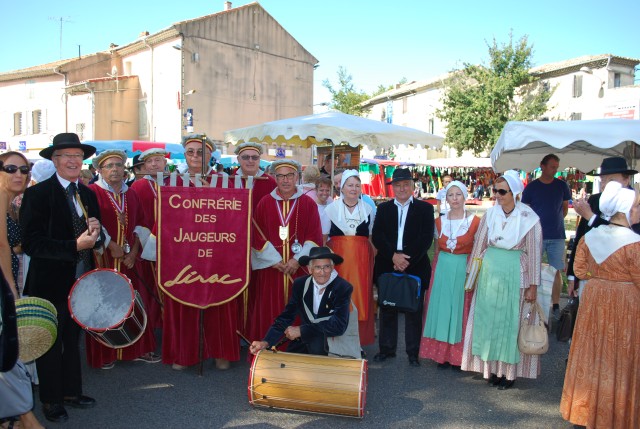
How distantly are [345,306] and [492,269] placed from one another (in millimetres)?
1341

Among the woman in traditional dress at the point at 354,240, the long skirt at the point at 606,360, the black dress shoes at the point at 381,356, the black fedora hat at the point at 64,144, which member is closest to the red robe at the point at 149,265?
the black fedora hat at the point at 64,144

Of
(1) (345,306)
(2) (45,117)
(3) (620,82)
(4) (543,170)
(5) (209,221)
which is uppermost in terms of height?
(3) (620,82)

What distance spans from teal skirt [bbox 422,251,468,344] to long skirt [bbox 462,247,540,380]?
271 millimetres

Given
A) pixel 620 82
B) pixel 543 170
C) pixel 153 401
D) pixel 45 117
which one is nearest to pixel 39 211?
pixel 153 401

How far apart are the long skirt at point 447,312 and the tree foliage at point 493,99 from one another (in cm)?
2986

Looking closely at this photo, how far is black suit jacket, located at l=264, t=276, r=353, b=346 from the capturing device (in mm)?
4273

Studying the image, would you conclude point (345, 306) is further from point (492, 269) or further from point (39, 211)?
point (39, 211)

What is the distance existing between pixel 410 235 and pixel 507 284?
3.39ft

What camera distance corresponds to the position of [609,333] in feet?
11.8

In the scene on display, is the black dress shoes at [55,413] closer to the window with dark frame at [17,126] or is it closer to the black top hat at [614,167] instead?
the black top hat at [614,167]

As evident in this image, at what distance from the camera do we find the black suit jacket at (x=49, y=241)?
3.84 m

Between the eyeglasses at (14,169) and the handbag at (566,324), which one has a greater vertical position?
the eyeglasses at (14,169)

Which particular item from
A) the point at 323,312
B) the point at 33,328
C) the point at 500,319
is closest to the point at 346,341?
the point at 323,312

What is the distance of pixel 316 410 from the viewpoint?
3.96 m
